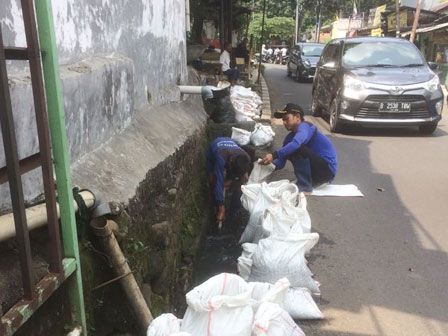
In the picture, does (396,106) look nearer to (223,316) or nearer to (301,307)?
(301,307)

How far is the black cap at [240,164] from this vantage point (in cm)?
523

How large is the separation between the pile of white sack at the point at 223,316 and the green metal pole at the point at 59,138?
19.9 inches

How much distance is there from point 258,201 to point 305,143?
A: 1422 mm

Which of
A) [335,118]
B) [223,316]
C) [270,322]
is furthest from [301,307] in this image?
[335,118]

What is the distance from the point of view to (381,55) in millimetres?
9289

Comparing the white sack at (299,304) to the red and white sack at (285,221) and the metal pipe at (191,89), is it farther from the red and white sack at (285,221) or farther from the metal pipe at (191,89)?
the metal pipe at (191,89)

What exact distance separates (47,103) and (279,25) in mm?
47034

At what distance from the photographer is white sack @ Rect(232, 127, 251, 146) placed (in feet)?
21.6

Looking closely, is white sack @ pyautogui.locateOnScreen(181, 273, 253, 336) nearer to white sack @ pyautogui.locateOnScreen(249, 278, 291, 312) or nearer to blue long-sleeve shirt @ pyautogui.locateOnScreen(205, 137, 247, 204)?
white sack @ pyautogui.locateOnScreen(249, 278, 291, 312)

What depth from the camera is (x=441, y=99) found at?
857 cm

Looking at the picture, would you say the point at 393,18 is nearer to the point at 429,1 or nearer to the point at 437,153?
the point at 429,1

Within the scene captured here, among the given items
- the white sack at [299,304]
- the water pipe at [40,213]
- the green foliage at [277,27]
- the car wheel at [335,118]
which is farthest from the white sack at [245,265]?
the green foliage at [277,27]

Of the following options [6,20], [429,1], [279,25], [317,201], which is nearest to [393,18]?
[429,1]

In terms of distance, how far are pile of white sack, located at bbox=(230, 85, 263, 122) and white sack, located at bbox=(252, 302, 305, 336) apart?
5.38m
